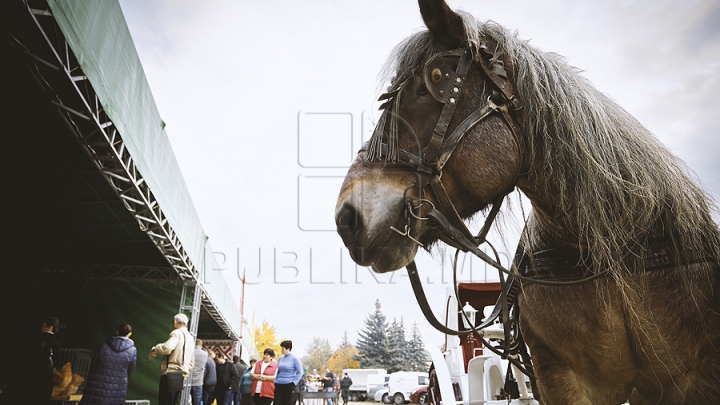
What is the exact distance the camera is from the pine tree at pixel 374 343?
47812mm

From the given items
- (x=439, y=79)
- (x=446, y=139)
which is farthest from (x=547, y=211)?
(x=439, y=79)

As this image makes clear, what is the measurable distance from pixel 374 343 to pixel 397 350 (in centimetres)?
690

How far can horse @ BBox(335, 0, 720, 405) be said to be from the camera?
164 cm

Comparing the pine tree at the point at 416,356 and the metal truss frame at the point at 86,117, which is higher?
the metal truss frame at the point at 86,117

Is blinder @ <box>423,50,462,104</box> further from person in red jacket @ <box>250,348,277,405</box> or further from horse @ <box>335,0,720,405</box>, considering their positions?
person in red jacket @ <box>250,348,277,405</box>

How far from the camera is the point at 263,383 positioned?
Answer: 815cm

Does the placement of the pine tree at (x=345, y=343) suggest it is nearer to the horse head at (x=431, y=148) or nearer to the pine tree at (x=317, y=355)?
the pine tree at (x=317, y=355)

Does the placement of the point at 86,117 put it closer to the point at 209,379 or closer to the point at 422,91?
the point at 422,91

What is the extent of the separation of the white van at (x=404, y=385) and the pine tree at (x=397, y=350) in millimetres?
17748

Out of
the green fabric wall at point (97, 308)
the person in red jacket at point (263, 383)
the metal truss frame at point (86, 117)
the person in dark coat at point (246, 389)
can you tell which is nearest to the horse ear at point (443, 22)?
the metal truss frame at point (86, 117)

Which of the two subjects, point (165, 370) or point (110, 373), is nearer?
point (110, 373)

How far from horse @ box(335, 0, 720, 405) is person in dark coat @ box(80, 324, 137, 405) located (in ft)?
19.4

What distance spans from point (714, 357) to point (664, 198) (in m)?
0.61

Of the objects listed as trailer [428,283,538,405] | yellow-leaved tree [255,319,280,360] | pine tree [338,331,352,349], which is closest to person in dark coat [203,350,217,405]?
trailer [428,283,538,405]
